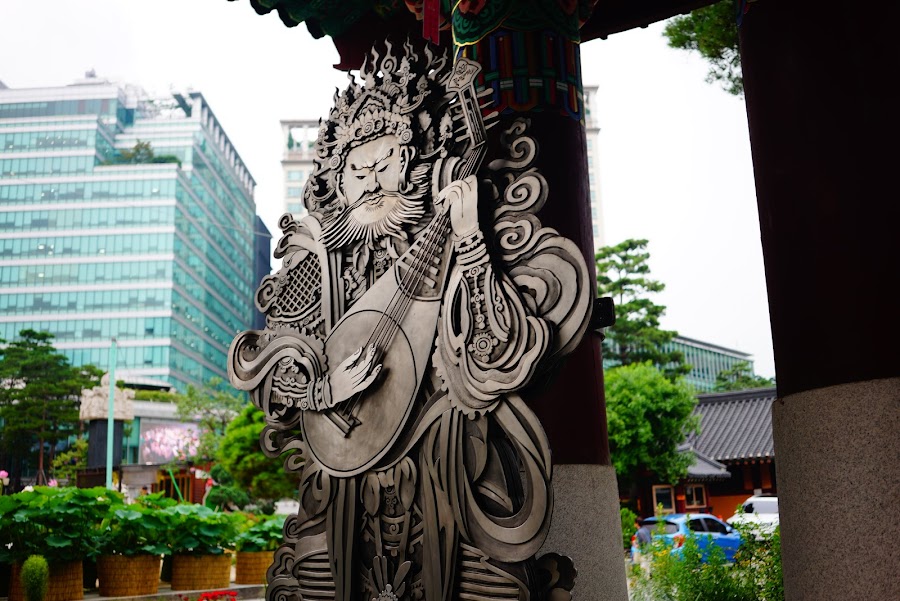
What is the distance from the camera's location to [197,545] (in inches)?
334

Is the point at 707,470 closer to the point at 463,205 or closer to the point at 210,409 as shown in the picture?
the point at 210,409

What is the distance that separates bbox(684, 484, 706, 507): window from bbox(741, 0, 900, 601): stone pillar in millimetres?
21811

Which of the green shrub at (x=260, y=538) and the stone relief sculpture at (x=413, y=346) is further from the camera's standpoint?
the green shrub at (x=260, y=538)

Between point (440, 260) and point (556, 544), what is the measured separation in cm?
215

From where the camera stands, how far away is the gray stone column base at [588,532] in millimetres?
4840

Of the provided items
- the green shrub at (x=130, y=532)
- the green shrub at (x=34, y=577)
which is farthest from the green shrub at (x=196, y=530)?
the green shrub at (x=34, y=577)

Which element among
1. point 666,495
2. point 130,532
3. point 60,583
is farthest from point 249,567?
point 666,495

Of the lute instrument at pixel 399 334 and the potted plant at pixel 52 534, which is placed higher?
the lute instrument at pixel 399 334

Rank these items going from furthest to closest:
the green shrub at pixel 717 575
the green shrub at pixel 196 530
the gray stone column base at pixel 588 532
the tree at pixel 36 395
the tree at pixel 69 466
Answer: the tree at pixel 36 395 → the tree at pixel 69 466 → the green shrub at pixel 196 530 → the green shrub at pixel 717 575 → the gray stone column base at pixel 588 532

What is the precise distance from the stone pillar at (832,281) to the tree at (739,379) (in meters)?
45.4

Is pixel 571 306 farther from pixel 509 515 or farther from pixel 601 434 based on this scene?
pixel 601 434

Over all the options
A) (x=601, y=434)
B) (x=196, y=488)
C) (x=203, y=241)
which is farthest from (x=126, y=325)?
(x=601, y=434)

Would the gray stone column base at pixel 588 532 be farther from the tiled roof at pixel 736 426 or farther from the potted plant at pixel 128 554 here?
the tiled roof at pixel 736 426

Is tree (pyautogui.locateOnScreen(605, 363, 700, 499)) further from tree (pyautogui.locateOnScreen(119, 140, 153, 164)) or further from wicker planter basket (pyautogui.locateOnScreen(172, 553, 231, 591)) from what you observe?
tree (pyautogui.locateOnScreen(119, 140, 153, 164))
